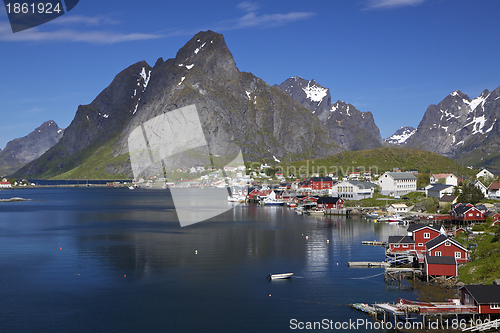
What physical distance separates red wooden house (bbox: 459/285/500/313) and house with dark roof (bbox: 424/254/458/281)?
8.61 metres

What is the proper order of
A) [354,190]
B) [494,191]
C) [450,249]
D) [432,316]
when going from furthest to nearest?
[354,190] < [494,191] < [450,249] < [432,316]

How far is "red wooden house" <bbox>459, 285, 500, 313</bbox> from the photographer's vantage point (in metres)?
25.1

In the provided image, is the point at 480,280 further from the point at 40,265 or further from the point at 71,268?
the point at 40,265

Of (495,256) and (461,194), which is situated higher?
(461,194)

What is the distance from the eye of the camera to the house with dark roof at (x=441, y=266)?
34.4 metres

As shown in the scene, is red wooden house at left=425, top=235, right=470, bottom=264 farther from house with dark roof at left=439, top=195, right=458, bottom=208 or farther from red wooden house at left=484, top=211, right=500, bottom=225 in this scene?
house with dark roof at left=439, top=195, right=458, bottom=208

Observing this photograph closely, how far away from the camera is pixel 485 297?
83.0ft

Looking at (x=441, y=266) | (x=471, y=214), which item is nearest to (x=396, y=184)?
(x=471, y=214)

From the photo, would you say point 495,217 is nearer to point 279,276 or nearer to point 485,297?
point 485,297

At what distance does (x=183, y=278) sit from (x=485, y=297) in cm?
2269

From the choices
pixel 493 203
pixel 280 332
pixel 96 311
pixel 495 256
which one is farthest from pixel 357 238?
pixel 96 311

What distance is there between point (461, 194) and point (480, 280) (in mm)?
42220

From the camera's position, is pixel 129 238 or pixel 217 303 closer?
pixel 217 303

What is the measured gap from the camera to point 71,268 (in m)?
41.0
